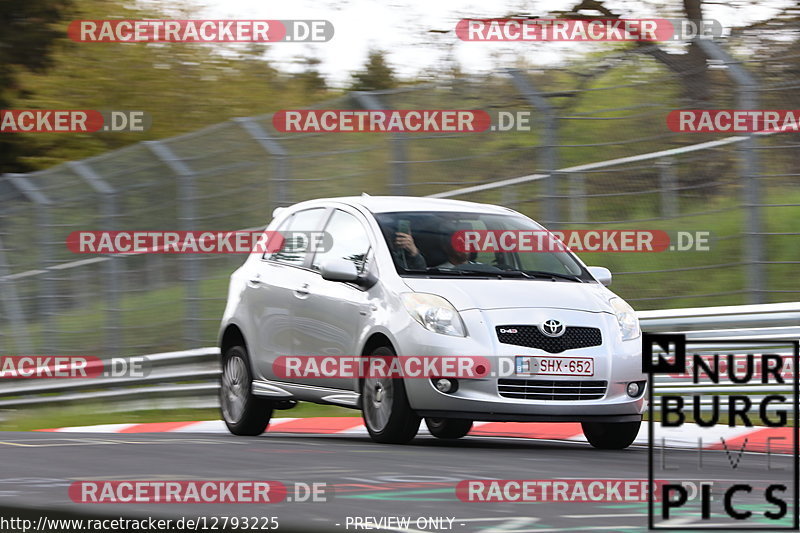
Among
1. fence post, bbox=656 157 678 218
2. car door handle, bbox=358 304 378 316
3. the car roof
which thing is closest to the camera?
car door handle, bbox=358 304 378 316

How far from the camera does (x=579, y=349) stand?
973cm

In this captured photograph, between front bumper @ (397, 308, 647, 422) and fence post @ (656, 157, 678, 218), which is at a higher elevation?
fence post @ (656, 157, 678, 218)

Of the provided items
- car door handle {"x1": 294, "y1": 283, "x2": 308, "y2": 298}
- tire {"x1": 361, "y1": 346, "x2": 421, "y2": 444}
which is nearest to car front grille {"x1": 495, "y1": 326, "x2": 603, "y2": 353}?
tire {"x1": 361, "y1": 346, "x2": 421, "y2": 444}

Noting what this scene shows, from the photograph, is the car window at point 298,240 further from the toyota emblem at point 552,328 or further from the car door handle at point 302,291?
the toyota emblem at point 552,328

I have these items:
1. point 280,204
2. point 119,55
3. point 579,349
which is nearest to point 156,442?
point 579,349

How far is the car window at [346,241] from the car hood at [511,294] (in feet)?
2.22

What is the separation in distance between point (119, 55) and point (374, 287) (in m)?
22.6

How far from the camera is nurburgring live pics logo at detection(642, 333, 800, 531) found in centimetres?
593

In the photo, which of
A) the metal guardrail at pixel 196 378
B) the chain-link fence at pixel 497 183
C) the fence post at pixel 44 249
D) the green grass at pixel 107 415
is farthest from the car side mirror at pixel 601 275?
the fence post at pixel 44 249

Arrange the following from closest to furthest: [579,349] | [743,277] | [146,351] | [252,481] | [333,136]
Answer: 1. [252,481]
2. [579,349]
3. [743,277]
4. [333,136]
5. [146,351]

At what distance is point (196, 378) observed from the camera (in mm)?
14914

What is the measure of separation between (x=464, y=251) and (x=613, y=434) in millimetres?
1594

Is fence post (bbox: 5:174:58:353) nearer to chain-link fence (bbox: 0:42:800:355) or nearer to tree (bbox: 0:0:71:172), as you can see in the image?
chain-link fence (bbox: 0:42:800:355)

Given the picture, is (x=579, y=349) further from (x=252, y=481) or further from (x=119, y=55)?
(x=119, y=55)
